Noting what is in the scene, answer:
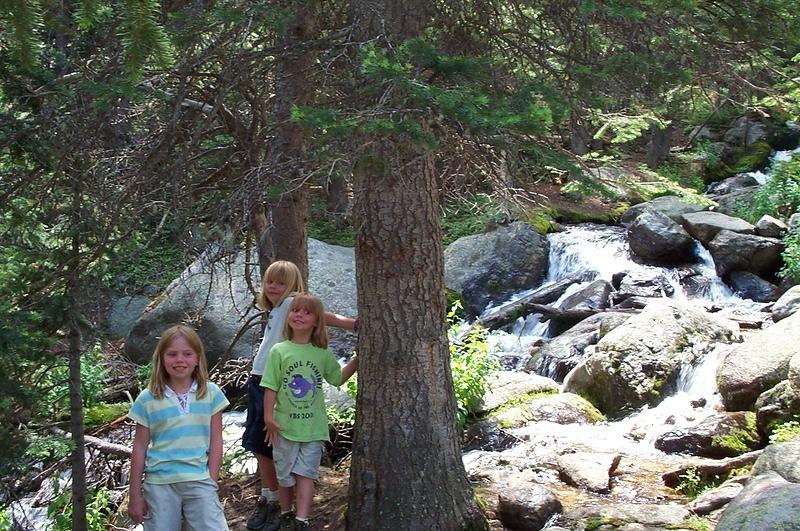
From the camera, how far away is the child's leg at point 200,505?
4047 mm

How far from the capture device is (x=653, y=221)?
48.5 feet

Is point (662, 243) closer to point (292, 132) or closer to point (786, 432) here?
point (786, 432)

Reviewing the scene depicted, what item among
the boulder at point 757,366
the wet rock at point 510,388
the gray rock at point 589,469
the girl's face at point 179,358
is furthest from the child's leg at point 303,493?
the boulder at point 757,366

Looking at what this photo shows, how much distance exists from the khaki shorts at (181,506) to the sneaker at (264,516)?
117 cm

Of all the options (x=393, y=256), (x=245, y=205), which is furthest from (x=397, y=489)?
(x=245, y=205)

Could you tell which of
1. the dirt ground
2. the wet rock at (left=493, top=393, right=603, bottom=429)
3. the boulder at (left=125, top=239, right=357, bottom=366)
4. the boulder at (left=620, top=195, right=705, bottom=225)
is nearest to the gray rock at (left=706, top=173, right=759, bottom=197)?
the boulder at (left=620, top=195, right=705, bottom=225)

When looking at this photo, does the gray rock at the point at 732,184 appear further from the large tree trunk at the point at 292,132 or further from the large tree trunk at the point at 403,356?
the large tree trunk at the point at 403,356

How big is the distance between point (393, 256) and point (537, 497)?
2.10 metres

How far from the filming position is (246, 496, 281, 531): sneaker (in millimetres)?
5219

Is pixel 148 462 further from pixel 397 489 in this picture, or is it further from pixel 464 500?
pixel 464 500

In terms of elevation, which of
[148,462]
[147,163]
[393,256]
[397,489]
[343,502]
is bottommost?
[343,502]

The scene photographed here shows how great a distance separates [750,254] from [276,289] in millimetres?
10890

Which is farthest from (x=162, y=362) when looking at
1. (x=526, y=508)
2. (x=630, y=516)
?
(x=630, y=516)

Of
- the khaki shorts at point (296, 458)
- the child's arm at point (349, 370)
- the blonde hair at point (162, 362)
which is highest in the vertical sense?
the blonde hair at point (162, 362)
